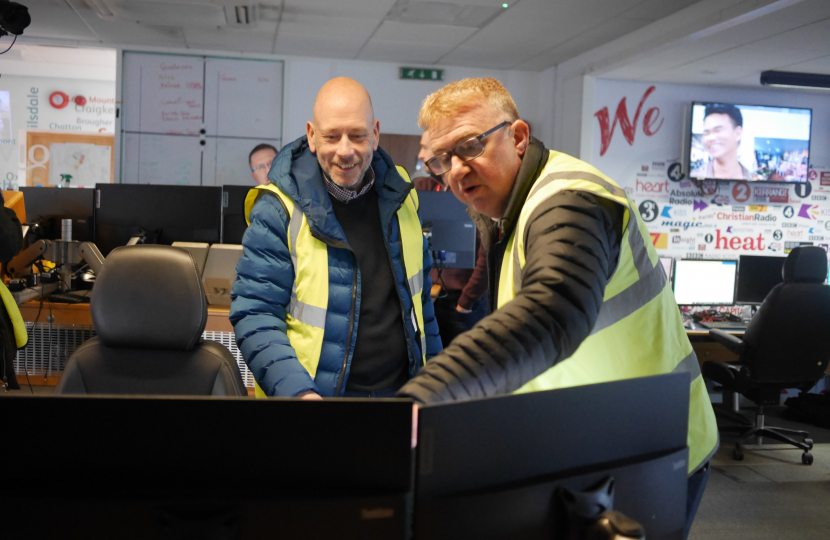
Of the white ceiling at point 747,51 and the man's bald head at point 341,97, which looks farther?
the white ceiling at point 747,51

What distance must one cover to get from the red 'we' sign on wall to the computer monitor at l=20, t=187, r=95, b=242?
440 centimetres

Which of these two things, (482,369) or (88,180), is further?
(88,180)

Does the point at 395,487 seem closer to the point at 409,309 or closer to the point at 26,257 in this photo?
the point at 409,309

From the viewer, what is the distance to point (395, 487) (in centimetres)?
57

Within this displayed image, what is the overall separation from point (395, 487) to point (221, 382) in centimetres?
127

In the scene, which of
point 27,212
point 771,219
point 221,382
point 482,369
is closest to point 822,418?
point 771,219

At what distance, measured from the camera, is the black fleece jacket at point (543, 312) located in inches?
28.4

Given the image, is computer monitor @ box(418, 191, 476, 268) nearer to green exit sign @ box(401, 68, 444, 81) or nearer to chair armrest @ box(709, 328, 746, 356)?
chair armrest @ box(709, 328, 746, 356)

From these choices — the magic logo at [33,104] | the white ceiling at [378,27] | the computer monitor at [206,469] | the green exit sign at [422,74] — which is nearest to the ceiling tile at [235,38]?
the white ceiling at [378,27]

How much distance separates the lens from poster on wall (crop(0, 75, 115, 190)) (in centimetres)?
722

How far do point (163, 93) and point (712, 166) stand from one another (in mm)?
5287

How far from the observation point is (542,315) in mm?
765

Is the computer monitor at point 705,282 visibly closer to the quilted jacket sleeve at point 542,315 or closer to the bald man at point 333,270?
the bald man at point 333,270

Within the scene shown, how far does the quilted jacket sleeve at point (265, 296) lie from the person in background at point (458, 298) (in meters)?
1.62
